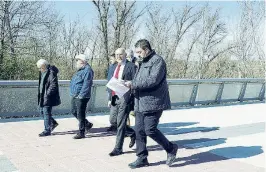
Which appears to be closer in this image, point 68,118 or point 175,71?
point 68,118

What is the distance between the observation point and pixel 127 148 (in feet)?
21.6

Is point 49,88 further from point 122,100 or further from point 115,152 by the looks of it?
point 115,152

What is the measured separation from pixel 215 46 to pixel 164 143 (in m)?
36.8

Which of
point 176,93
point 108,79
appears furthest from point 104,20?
point 108,79

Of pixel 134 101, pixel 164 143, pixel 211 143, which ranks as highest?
pixel 134 101

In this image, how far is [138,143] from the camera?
18.0 ft

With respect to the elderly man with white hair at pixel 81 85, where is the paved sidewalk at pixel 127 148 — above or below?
below

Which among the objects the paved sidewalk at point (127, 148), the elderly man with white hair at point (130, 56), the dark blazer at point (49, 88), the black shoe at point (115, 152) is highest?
the elderly man with white hair at point (130, 56)

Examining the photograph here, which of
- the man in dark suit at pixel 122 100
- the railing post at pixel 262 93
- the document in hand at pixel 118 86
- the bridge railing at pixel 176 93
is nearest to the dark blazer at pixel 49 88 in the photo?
the man in dark suit at pixel 122 100

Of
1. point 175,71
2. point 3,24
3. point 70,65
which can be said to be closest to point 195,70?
point 175,71

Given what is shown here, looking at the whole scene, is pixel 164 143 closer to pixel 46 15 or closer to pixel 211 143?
pixel 211 143

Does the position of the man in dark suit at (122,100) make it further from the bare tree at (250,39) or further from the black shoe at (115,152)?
the bare tree at (250,39)

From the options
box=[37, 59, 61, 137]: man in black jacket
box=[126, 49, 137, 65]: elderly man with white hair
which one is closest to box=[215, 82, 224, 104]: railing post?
box=[126, 49, 137, 65]: elderly man with white hair

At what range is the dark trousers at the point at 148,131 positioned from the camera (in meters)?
5.22
